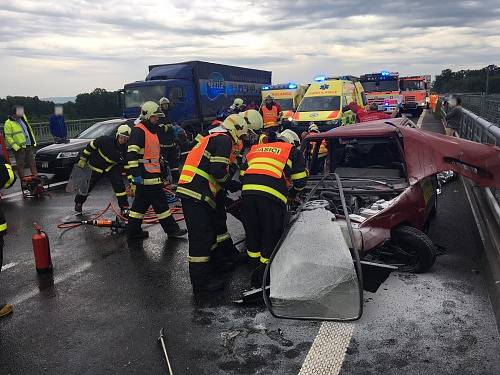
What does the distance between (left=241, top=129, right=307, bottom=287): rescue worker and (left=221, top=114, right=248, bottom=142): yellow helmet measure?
382 mm

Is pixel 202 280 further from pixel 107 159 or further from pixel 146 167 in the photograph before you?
pixel 107 159

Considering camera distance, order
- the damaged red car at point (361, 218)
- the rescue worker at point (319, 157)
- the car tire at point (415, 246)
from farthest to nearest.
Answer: the rescue worker at point (319, 157) < the car tire at point (415, 246) < the damaged red car at point (361, 218)

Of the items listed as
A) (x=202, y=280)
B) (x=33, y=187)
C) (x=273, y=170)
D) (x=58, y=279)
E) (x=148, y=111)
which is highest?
(x=148, y=111)

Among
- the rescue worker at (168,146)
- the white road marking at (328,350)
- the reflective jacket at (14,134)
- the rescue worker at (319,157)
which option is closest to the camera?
the white road marking at (328,350)

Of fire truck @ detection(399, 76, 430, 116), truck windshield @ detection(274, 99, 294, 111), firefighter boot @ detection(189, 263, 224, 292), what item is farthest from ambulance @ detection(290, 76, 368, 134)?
fire truck @ detection(399, 76, 430, 116)

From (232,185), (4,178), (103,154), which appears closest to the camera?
(4,178)

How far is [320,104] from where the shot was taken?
16.0 m

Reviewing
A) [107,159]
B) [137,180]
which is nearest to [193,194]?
[137,180]

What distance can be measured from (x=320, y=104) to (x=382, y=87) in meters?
11.0

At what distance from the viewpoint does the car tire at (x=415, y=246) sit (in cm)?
463

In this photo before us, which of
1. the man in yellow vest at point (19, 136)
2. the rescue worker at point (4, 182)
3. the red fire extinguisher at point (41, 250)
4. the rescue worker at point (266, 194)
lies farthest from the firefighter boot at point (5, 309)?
the man in yellow vest at point (19, 136)

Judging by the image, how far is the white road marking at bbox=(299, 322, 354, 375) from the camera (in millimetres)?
3238

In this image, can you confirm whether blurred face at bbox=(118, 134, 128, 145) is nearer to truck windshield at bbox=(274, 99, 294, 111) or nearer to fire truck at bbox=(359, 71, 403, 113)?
truck windshield at bbox=(274, 99, 294, 111)

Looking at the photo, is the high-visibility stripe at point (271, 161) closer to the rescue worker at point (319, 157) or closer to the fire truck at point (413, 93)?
the rescue worker at point (319, 157)
